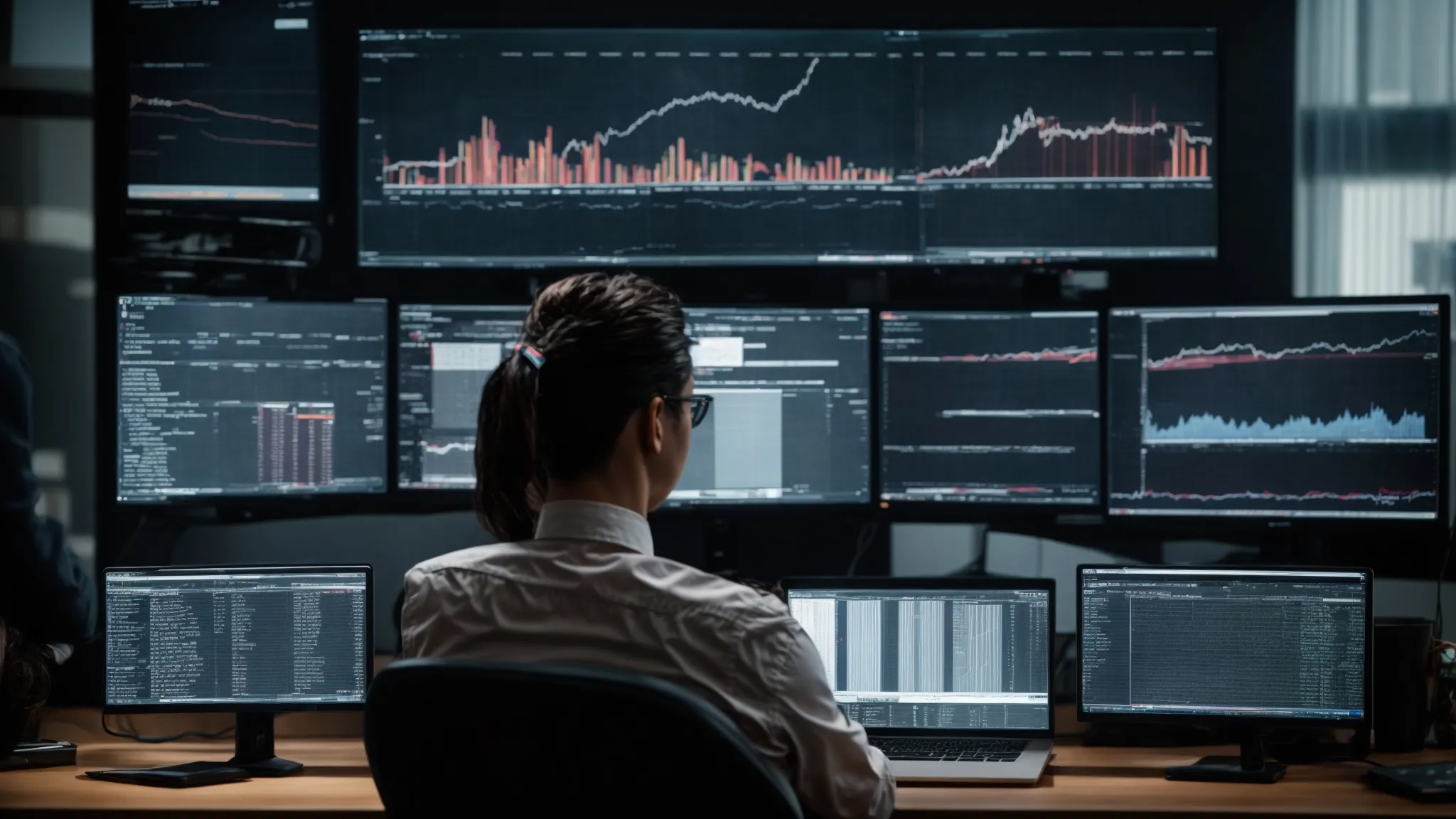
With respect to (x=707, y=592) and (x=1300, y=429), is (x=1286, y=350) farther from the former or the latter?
(x=707, y=592)

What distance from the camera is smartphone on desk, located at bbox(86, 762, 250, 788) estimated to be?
2156 mm

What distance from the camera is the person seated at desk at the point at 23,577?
228 centimetres

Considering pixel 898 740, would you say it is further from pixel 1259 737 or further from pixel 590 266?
pixel 590 266

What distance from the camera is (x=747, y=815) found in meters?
1.15

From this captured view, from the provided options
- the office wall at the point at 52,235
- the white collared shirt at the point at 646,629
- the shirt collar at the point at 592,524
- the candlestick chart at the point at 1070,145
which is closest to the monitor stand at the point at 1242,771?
the candlestick chart at the point at 1070,145

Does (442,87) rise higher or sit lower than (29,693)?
higher

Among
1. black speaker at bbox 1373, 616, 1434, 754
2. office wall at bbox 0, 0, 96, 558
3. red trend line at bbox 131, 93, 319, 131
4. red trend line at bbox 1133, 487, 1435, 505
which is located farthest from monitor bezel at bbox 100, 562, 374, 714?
black speaker at bbox 1373, 616, 1434, 754

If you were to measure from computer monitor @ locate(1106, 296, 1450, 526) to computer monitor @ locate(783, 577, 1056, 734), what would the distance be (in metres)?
0.31

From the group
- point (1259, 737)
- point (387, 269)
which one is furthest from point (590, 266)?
point (1259, 737)

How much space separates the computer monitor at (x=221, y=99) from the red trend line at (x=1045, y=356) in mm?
1331

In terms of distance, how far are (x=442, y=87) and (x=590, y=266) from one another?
0.45 m

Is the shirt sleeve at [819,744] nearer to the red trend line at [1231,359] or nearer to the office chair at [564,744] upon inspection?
the office chair at [564,744]

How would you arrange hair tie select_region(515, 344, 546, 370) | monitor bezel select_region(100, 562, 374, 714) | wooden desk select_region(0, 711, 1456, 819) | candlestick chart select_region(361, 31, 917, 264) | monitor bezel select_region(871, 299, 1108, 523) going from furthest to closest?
candlestick chart select_region(361, 31, 917, 264) → monitor bezel select_region(871, 299, 1108, 523) → monitor bezel select_region(100, 562, 374, 714) → wooden desk select_region(0, 711, 1456, 819) → hair tie select_region(515, 344, 546, 370)

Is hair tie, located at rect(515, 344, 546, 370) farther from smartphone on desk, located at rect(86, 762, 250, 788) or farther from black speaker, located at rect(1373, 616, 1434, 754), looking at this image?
black speaker, located at rect(1373, 616, 1434, 754)
